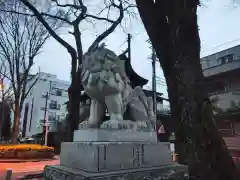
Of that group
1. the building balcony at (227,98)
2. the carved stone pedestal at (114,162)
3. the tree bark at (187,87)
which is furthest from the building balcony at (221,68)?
the carved stone pedestal at (114,162)

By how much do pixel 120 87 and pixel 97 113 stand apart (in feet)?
1.43

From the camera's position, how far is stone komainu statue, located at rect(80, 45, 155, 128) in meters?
2.74

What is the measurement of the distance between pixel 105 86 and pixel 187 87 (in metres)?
2.44

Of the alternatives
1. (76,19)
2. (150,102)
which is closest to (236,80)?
(76,19)

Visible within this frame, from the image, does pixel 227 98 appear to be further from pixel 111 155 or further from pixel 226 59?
pixel 111 155

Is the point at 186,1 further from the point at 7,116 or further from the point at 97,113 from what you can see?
the point at 7,116

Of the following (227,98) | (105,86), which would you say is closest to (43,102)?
(227,98)

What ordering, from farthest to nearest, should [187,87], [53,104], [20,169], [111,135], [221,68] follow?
[53,104] < [221,68] < [20,169] < [187,87] < [111,135]

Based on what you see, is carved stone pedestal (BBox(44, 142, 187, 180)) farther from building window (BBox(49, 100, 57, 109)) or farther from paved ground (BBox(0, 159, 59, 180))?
building window (BBox(49, 100, 57, 109))

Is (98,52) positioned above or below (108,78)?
above

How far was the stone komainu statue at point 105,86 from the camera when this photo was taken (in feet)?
8.98

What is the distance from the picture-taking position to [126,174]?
89.8 inches

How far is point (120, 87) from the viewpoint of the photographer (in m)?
2.84

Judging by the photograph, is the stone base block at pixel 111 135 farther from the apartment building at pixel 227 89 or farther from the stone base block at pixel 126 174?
the apartment building at pixel 227 89
